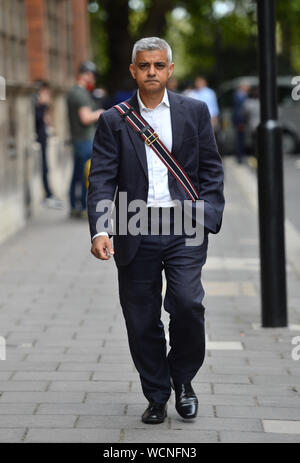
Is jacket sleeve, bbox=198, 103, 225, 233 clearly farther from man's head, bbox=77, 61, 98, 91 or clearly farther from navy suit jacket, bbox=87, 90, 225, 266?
man's head, bbox=77, 61, 98, 91

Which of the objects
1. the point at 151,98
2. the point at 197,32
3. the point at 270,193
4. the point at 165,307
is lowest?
the point at 165,307

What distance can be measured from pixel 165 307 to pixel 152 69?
1.09 m

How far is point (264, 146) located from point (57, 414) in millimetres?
2736

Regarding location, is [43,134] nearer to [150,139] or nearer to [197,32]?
[150,139]

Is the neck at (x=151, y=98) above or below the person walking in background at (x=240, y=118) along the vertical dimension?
below

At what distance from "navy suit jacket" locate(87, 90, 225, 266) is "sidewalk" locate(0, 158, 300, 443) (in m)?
0.81

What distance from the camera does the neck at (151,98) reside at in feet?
15.2

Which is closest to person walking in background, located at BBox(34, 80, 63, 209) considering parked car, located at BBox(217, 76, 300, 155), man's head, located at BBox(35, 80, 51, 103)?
man's head, located at BBox(35, 80, 51, 103)

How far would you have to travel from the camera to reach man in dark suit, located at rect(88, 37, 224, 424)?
460 centimetres

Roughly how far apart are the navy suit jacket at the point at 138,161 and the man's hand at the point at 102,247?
6cm

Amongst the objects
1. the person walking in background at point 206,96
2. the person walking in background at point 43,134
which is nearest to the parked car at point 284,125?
the person walking in background at point 206,96

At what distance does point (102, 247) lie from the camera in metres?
4.53

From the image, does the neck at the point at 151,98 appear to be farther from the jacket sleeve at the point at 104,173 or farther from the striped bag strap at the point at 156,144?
the jacket sleeve at the point at 104,173

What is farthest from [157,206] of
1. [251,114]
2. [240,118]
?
[251,114]
